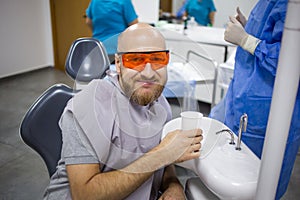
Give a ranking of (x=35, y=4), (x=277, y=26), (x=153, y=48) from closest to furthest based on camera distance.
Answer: (x=153, y=48) < (x=277, y=26) < (x=35, y=4)

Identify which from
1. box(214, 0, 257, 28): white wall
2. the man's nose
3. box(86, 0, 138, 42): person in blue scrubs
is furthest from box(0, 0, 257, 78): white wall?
the man's nose

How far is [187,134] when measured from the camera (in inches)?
29.7

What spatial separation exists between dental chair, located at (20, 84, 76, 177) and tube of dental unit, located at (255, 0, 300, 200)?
71 centimetres

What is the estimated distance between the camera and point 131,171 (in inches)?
31.4

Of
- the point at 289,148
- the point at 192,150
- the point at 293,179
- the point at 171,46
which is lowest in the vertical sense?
the point at 293,179

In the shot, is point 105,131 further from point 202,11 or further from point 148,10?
point 148,10

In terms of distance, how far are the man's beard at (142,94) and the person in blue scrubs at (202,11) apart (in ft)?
7.14

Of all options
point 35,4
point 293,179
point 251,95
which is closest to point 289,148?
point 251,95

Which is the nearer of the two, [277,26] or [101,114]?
[101,114]

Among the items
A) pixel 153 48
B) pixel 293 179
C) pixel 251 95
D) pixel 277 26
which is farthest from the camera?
pixel 293 179

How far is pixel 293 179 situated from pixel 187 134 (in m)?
1.77

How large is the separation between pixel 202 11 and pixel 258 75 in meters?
2.09

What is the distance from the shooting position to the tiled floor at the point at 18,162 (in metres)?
2.00

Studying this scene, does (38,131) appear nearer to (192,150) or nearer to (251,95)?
(192,150)
